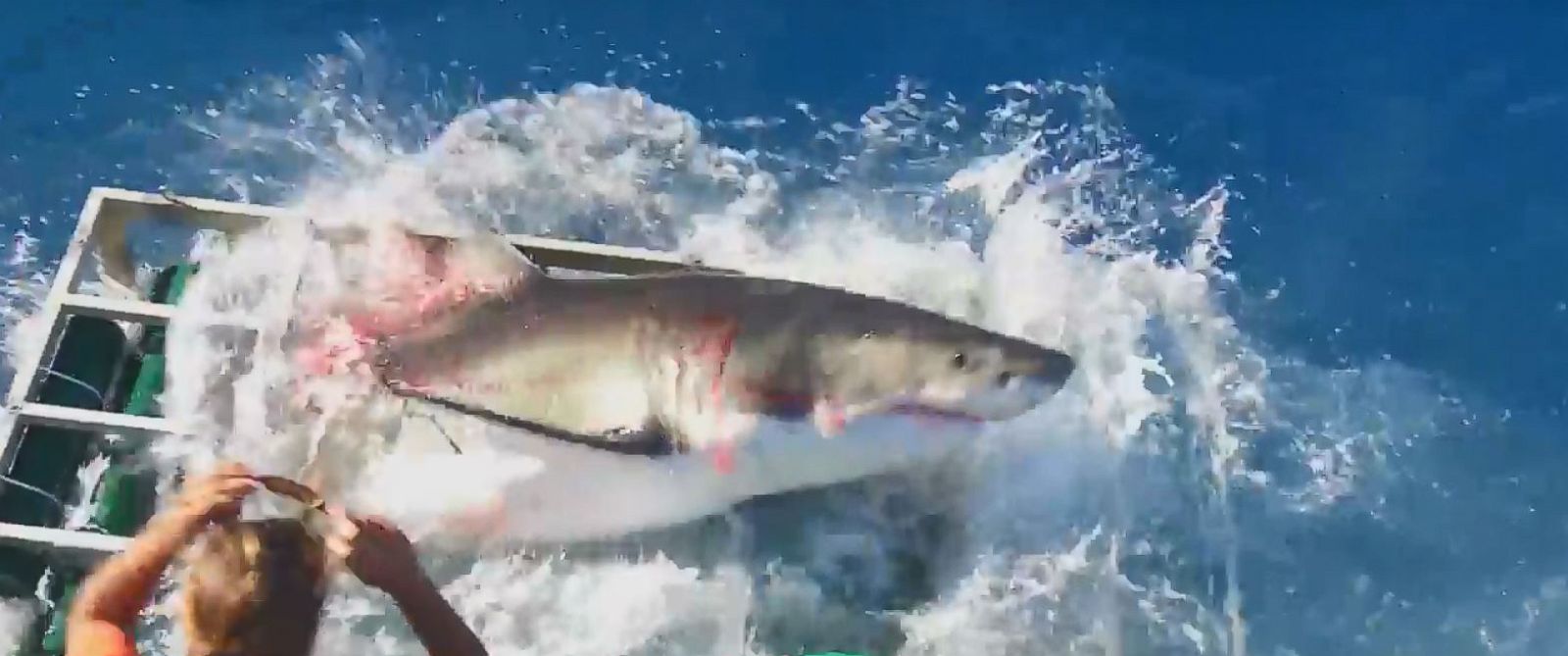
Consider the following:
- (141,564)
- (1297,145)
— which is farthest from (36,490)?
(1297,145)

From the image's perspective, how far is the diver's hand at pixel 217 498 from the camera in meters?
2.33

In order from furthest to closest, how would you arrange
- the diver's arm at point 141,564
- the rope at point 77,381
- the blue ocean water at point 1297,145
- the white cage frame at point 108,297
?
the blue ocean water at point 1297,145, the rope at point 77,381, the white cage frame at point 108,297, the diver's arm at point 141,564

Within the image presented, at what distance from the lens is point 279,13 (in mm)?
5969

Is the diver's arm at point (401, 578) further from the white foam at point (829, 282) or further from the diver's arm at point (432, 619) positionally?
the white foam at point (829, 282)

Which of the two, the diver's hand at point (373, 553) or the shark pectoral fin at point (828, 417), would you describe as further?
the shark pectoral fin at point (828, 417)

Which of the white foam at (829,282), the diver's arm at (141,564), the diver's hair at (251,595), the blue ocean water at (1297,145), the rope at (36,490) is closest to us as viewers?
the diver's hair at (251,595)

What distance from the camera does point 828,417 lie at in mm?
3939

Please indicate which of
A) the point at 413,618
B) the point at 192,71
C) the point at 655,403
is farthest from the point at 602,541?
the point at 192,71

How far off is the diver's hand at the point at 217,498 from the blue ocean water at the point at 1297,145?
289 cm

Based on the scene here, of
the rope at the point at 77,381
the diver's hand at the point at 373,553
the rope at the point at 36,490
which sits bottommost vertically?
the diver's hand at the point at 373,553

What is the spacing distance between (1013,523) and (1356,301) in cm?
175

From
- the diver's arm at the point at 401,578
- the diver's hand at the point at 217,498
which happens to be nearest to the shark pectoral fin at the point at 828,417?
the diver's arm at the point at 401,578

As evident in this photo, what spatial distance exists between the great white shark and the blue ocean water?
118 cm

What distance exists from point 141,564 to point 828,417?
6.28 feet
